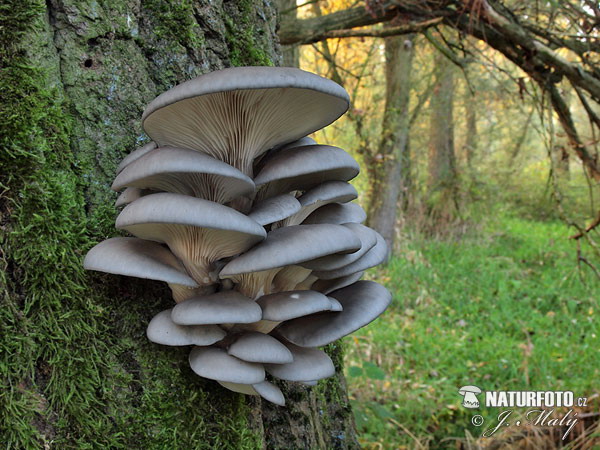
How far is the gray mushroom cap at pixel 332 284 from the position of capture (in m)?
1.43

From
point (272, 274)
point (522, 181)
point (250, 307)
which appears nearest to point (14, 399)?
point (250, 307)

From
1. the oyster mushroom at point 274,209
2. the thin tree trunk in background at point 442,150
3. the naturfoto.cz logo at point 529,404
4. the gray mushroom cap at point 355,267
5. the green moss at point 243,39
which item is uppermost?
the green moss at point 243,39

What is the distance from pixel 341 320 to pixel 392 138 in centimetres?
672

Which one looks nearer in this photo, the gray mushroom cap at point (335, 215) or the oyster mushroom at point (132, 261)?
the oyster mushroom at point (132, 261)

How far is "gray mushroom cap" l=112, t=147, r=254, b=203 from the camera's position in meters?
1.00

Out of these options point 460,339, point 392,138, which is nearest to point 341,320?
point 460,339

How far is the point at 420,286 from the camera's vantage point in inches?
263

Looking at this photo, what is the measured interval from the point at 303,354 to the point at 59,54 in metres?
1.10

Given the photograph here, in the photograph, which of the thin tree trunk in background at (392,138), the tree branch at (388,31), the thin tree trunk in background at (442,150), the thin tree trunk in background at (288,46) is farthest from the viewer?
the thin tree trunk in background at (442,150)

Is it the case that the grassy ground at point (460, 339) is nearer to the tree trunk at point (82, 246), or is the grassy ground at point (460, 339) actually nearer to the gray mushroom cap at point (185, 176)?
the tree trunk at point (82, 246)

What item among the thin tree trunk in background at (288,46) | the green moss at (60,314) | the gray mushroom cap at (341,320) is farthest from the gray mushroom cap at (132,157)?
the thin tree trunk in background at (288,46)

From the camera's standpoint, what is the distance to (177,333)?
1.12 metres

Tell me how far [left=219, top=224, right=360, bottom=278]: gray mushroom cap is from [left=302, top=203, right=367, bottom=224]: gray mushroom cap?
28cm

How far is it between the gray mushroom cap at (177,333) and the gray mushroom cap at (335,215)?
1.62 ft
